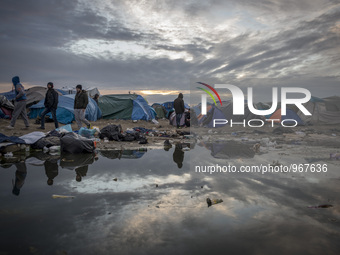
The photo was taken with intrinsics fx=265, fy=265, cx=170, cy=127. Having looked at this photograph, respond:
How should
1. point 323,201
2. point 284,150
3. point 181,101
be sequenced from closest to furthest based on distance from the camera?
1. point 323,201
2. point 284,150
3. point 181,101

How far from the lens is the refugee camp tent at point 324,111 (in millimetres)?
19812

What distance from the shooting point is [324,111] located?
20.1 m

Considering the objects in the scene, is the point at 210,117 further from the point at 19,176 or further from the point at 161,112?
Result: the point at 19,176

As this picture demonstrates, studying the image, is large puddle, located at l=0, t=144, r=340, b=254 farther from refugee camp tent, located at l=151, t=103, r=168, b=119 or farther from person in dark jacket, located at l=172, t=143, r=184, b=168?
refugee camp tent, located at l=151, t=103, r=168, b=119

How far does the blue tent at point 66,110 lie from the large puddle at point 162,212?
11475mm

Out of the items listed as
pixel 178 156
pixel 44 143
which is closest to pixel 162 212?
pixel 178 156

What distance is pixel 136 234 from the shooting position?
292 cm

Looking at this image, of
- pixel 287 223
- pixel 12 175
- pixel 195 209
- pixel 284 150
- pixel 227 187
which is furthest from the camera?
pixel 284 150

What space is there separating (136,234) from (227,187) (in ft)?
7.02

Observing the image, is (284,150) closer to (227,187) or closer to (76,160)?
(227,187)

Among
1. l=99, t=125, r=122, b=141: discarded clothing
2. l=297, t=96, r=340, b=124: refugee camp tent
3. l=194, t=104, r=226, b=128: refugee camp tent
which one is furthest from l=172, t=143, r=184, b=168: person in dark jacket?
l=297, t=96, r=340, b=124: refugee camp tent

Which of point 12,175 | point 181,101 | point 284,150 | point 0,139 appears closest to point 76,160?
point 12,175

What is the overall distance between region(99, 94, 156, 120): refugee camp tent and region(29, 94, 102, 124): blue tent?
759 millimetres

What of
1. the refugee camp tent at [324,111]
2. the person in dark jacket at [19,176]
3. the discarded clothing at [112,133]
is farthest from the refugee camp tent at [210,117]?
the person in dark jacket at [19,176]
